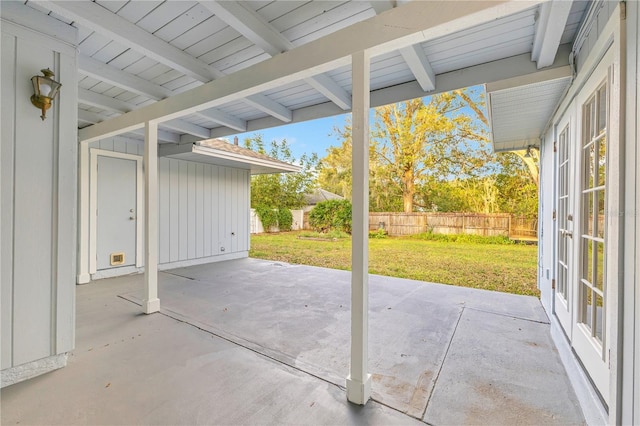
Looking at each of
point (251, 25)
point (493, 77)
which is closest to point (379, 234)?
point (493, 77)

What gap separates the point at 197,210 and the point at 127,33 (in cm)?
469

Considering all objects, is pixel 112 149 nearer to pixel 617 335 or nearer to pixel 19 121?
pixel 19 121

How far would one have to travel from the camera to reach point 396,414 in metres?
1.68

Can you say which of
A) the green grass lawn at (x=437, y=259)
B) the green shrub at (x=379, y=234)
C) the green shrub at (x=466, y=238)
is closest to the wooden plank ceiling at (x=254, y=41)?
the green grass lawn at (x=437, y=259)

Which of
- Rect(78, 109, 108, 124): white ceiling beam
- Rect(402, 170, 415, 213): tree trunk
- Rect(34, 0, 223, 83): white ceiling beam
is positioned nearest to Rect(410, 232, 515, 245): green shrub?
Rect(402, 170, 415, 213): tree trunk

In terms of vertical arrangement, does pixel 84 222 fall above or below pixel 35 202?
below

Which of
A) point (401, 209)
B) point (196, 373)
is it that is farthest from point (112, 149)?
Answer: point (401, 209)

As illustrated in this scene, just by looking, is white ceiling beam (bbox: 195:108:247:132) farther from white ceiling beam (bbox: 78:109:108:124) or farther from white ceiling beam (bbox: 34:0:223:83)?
white ceiling beam (bbox: 78:109:108:124)

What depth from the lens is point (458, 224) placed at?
9.99 meters

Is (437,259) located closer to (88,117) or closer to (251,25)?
(251,25)

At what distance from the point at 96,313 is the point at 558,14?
4.89m

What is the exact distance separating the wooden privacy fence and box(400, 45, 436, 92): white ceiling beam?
8.35 metres

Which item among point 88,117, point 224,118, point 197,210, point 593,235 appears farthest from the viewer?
point 197,210

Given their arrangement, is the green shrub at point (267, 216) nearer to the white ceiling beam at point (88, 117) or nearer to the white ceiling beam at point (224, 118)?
the white ceiling beam at point (88, 117)
